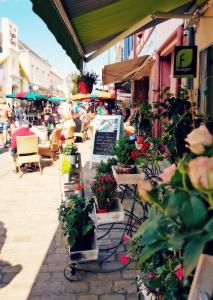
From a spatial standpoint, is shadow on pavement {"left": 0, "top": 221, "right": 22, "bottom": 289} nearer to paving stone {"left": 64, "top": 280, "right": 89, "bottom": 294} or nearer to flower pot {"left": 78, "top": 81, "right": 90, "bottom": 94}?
paving stone {"left": 64, "top": 280, "right": 89, "bottom": 294}

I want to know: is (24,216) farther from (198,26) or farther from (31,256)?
(198,26)

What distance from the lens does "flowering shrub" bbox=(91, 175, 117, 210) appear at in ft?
12.1

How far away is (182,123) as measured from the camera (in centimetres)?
299

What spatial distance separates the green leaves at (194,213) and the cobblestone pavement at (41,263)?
6.84 ft

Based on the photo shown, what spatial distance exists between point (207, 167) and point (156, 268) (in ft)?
5.33

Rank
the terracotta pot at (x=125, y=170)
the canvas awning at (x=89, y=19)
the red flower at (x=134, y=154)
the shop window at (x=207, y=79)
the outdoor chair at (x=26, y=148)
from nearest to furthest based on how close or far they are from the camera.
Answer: the canvas awning at (x=89, y=19) → the terracotta pot at (x=125, y=170) → the red flower at (x=134, y=154) → the shop window at (x=207, y=79) → the outdoor chair at (x=26, y=148)

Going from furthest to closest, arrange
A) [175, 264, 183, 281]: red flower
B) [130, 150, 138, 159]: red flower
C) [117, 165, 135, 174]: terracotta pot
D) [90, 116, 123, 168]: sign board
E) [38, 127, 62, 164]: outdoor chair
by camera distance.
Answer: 1. [38, 127, 62, 164]: outdoor chair
2. [90, 116, 123, 168]: sign board
3. [130, 150, 138, 159]: red flower
4. [117, 165, 135, 174]: terracotta pot
5. [175, 264, 183, 281]: red flower

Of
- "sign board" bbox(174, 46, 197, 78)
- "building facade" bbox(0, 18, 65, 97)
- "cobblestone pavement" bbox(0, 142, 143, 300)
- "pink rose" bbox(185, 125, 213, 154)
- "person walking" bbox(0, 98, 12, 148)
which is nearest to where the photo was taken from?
"pink rose" bbox(185, 125, 213, 154)

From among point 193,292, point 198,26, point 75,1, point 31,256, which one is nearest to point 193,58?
point 198,26

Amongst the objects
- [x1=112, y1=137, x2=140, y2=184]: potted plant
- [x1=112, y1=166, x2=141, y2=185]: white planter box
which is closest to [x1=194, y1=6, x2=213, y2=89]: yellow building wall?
[x1=112, y1=137, x2=140, y2=184]: potted plant

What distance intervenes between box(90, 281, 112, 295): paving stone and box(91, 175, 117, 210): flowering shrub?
2.68 ft

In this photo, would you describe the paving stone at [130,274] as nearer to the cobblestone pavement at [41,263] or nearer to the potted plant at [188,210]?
the cobblestone pavement at [41,263]

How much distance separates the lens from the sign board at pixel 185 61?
4.95 metres

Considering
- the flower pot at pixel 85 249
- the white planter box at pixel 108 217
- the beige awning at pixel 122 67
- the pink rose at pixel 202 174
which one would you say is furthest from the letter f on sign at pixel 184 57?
the beige awning at pixel 122 67
